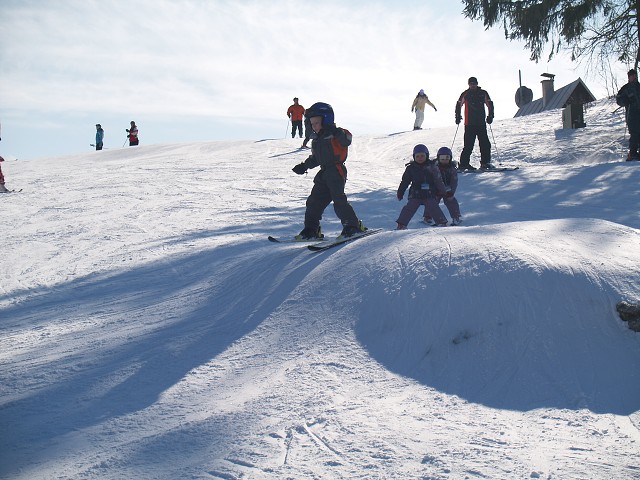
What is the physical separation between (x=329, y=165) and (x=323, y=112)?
565 mm

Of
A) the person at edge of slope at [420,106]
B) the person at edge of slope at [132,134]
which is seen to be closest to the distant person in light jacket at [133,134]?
the person at edge of slope at [132,134]

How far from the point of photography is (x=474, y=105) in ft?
47.0

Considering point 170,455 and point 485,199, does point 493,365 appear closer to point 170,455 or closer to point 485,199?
point 170,455

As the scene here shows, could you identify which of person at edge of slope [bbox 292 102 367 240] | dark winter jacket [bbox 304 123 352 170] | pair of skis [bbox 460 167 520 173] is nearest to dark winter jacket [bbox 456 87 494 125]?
pair of skis [bbox 460 167 520 173]

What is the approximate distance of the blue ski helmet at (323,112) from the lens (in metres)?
7.14

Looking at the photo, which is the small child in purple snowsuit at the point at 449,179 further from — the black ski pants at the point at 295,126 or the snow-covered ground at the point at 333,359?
the black ski pants at the point at 295,126

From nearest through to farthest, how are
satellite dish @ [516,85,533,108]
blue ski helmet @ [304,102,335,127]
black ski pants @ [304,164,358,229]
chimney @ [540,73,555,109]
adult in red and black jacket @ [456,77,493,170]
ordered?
blue ski helmet @ [304,102,335,127] → black ski pants @ [304,164,358,229] → adult in red and black jacket @ [456,77,493,170] → chimney @ [540,73,555,109] → satellite dish @ [516,85,533,108]

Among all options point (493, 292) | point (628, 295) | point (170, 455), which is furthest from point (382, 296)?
point (170, 455)

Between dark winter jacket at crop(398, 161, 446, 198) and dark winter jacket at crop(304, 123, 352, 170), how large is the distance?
5.89 ft

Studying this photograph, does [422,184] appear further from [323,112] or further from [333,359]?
[333,359]

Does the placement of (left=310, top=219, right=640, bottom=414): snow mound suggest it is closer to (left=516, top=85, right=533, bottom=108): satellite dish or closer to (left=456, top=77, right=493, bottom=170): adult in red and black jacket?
(left=456, top=77, right=493, bottom=170): adult in red and black jacket

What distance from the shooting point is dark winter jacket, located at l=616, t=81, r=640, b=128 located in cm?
1320

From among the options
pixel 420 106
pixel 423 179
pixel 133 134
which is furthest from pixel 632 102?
pixel 133 134

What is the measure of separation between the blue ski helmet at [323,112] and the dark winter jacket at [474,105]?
302 inches
